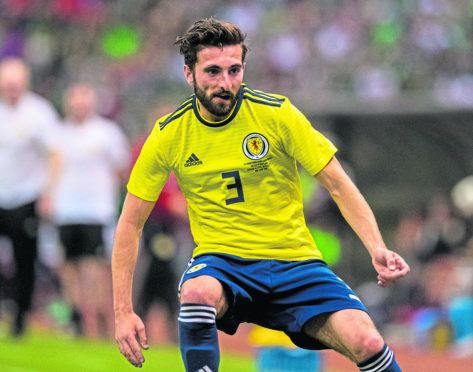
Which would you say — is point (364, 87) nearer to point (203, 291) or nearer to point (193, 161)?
point (193, 161)

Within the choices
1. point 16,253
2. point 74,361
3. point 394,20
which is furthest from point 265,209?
point 394,20

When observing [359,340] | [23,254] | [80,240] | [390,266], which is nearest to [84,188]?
[80,240]

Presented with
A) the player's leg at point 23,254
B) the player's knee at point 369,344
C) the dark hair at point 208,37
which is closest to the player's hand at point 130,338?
the player's knee at point 369,344

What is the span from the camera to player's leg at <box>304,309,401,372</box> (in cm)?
438

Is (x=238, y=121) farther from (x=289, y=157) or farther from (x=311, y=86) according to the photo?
(x=311, y=86)

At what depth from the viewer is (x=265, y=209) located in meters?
4.75

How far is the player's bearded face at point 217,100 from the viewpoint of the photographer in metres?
4.57

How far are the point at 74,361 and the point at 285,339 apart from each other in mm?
1800

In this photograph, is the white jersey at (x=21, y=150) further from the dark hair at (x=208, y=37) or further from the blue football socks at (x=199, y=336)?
the blue football socks at (x=199, y=336)

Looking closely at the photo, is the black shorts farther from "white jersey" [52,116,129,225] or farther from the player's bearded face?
the player's bearded face

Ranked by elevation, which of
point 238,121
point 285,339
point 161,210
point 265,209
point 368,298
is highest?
point 238,121

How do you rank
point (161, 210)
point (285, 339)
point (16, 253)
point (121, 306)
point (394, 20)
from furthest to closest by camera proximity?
point (394, 20), point (161, 210), point (16, 253), point (285, 339), point (121, 306)

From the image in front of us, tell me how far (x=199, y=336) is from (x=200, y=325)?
0.06 meters

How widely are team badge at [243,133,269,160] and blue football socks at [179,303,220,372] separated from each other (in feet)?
2.60
